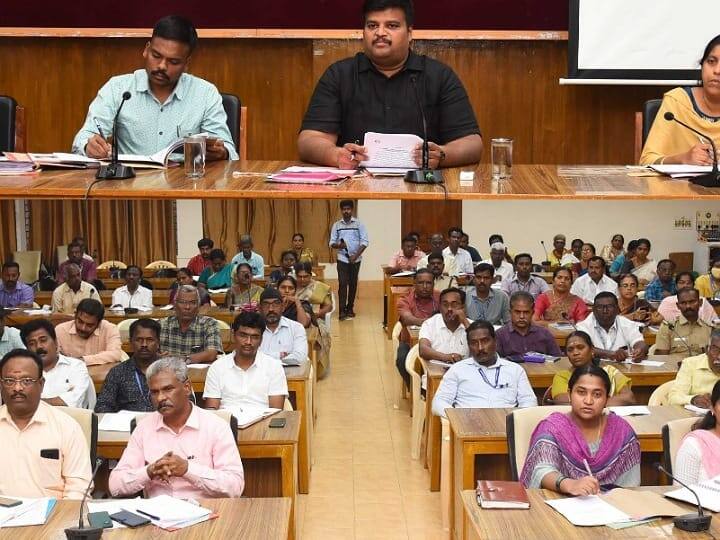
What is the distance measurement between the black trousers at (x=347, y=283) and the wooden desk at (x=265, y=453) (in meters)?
4.64

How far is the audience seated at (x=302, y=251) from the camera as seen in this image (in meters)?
8.35

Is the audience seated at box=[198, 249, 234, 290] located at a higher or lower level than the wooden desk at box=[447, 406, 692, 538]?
higher

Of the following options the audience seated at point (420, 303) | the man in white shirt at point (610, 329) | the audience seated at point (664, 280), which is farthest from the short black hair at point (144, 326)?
the audience seated at point (664, 280)

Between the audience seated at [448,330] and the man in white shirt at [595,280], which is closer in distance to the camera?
the audience seated at [448,330]

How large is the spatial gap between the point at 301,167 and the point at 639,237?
4916 mm

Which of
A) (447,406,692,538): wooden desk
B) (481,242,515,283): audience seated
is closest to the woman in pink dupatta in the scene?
(447,406,692,538): wooden desk

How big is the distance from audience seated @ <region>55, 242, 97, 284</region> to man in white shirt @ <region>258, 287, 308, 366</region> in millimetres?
1543

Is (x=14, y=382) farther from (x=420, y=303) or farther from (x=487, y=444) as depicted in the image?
(x=420, y=303)

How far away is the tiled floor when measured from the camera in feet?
19.0

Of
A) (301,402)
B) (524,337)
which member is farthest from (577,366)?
(301,402)

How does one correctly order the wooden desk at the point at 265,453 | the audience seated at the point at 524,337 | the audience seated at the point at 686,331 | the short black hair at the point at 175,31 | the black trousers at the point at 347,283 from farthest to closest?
1. the black trousers at the point at 347,283
2. the audience seated at the point at 686,331
3. the audience seated at the point at 524,337
4. the wooden desk at the point at 265,453
5. the short black hair at the point at 175,31

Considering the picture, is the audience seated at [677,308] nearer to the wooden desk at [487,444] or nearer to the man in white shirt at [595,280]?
the man in white shirt at [595,280]

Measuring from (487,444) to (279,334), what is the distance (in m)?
2.52

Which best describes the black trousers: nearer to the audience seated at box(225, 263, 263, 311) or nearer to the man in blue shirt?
the man in blue shirt
